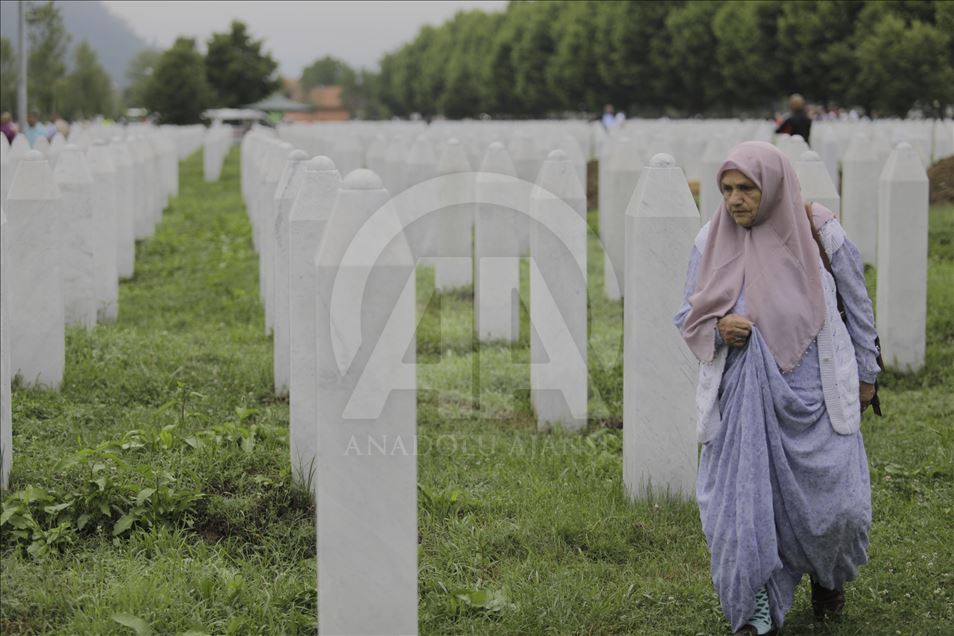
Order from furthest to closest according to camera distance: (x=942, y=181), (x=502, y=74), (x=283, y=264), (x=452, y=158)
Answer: (x=502, y=74) → (x=942, y=181) → (x=452, y=158) → (x=283, y=264)

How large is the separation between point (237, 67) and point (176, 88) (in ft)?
60.5

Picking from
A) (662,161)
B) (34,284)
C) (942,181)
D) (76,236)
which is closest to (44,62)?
(942,181)

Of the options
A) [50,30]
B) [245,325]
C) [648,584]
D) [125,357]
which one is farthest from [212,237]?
[50,30]

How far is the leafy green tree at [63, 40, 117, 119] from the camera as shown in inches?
3354

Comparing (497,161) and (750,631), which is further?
(497,161)

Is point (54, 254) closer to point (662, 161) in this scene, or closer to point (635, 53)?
point (662, 161)

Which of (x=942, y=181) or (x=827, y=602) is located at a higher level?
(x=942, y=181)

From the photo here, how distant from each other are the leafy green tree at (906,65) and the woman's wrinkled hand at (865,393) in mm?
32558

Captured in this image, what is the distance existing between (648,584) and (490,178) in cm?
539

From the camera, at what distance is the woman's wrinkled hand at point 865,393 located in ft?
16.3

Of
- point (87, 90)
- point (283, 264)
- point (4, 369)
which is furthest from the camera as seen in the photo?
point (87, 90)

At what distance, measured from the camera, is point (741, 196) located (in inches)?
188

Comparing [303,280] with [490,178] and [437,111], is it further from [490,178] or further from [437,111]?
[437,111]

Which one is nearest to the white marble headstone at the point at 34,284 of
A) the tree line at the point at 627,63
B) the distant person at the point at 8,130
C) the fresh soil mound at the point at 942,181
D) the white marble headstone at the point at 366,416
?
the white marble headstone at the point at 366,416
